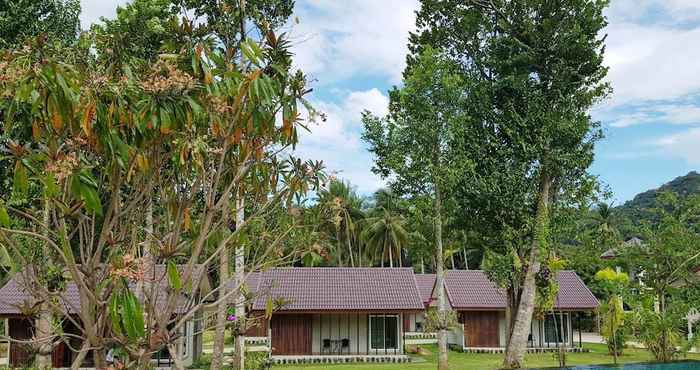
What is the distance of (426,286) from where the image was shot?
32250 millimetres

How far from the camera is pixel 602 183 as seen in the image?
1691 cm

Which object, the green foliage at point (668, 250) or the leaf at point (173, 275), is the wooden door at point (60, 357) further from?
the green foliage at point (668, 250)

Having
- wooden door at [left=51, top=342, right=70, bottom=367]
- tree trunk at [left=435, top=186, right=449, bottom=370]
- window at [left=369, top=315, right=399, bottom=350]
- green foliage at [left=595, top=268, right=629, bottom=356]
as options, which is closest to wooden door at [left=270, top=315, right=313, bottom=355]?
window at [left=369, top=315, right=399, bottom=350]

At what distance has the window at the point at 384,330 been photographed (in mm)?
22328

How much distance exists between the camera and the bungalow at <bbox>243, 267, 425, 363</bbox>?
21.5 m

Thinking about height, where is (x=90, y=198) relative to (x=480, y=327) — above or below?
above

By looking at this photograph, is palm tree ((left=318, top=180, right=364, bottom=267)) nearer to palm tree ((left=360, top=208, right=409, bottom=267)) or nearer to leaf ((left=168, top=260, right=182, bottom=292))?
palm tree ((left=360, top=208, right=409, bottom=267))

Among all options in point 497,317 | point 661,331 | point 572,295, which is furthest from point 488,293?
point 661,331

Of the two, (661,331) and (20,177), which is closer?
(20,177)

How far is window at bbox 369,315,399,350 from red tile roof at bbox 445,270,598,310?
10.3 ft

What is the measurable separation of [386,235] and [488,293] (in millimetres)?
14658

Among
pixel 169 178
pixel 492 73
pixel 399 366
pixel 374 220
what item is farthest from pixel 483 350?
pixel 169 178

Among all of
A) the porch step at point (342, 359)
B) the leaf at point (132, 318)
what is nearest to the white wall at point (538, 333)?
the porch step at point (342, 359)

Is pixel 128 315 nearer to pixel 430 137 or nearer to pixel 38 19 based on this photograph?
pixel 38 19
